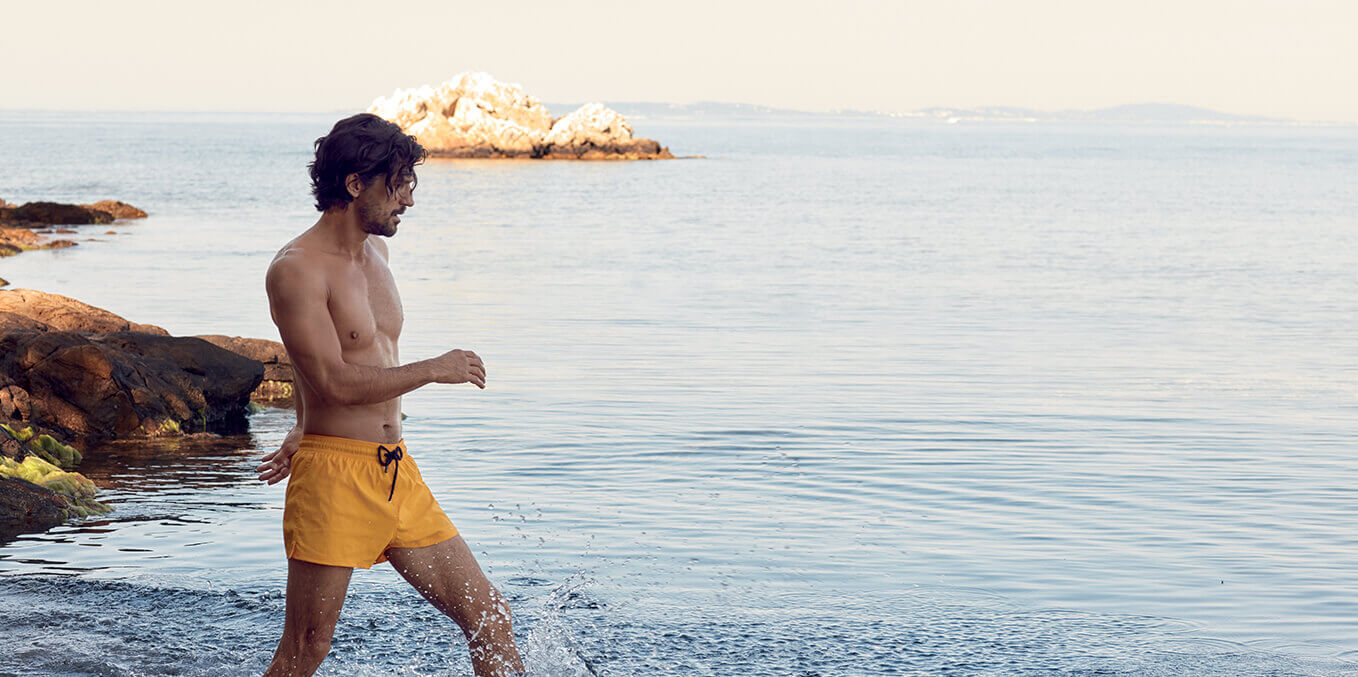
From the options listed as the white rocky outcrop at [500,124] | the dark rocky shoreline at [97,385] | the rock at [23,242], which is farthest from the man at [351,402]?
the white rocky outcrop at [500,124]

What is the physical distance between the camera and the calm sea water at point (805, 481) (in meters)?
7.35

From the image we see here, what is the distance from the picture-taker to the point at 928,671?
6.84 m

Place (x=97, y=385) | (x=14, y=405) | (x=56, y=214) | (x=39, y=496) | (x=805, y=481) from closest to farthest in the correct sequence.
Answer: (x=39, y=496)
(x=805, y=481)
(x=14, y=405)
(x=97, y=385)
(x=56, y=214)

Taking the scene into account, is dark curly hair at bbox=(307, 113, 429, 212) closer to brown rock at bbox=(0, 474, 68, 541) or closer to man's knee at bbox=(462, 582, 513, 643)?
man's knee at bbox=(462, 582, 513, 643)

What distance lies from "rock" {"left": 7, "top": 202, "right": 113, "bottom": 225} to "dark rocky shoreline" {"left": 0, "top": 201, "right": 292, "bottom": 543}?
31.0 m

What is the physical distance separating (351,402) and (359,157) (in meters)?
0.82

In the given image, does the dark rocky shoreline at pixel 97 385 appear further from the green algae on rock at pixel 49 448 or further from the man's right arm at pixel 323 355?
the man's right arm at pixel 323 355

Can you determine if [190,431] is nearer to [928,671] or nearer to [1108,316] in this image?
[928,671]

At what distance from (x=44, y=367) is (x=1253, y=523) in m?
9.90

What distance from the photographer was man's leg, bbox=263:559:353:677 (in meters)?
4.96

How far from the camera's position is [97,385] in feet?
41.7

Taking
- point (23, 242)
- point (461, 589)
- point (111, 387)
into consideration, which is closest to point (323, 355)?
point (461, 589)

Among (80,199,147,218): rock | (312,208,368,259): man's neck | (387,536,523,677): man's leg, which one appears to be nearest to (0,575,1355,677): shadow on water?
(387,536,523,677): man's leg

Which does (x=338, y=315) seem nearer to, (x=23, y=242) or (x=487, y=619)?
(x=487, y=619)
